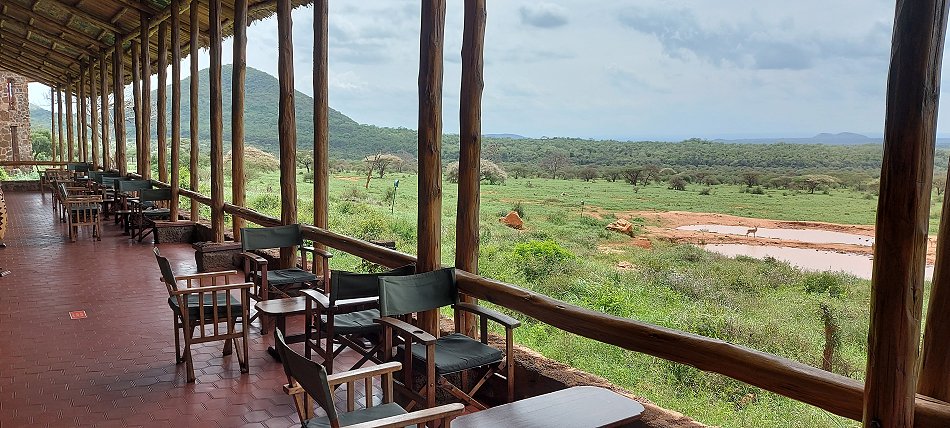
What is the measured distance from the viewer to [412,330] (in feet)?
11.7

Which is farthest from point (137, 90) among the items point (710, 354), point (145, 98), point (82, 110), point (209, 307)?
point (710, 354)

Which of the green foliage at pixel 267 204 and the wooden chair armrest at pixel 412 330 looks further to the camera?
the green foliage at pixel 267 204

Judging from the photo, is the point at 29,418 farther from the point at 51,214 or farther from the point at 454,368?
the point at 51,214

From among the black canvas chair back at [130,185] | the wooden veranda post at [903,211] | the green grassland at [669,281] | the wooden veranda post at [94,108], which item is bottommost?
the green grassland at [669,281]

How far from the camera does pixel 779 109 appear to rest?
21203 mm

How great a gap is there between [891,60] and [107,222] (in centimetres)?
1464

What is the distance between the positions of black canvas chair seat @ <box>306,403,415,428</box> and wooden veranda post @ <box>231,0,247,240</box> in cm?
598

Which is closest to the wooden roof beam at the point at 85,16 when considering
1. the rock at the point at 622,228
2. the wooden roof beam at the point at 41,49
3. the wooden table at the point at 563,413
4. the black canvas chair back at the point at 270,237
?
the wooden roof beam at the point at 41,49

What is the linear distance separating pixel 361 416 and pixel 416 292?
4.41 ft

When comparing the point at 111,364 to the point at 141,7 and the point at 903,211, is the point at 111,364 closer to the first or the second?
the point at 903,211

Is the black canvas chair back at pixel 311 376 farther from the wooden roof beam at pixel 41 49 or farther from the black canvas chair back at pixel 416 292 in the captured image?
the wooden roof beam at pixel 41 49

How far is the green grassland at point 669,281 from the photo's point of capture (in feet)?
19.7

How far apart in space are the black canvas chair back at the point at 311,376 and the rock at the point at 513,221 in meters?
15.4

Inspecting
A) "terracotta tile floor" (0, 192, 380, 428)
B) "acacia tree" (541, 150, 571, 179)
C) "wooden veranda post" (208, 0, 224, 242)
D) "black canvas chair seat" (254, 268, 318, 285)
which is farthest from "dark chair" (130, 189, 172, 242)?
"acacia tree" (541, 150, 571, 179)
